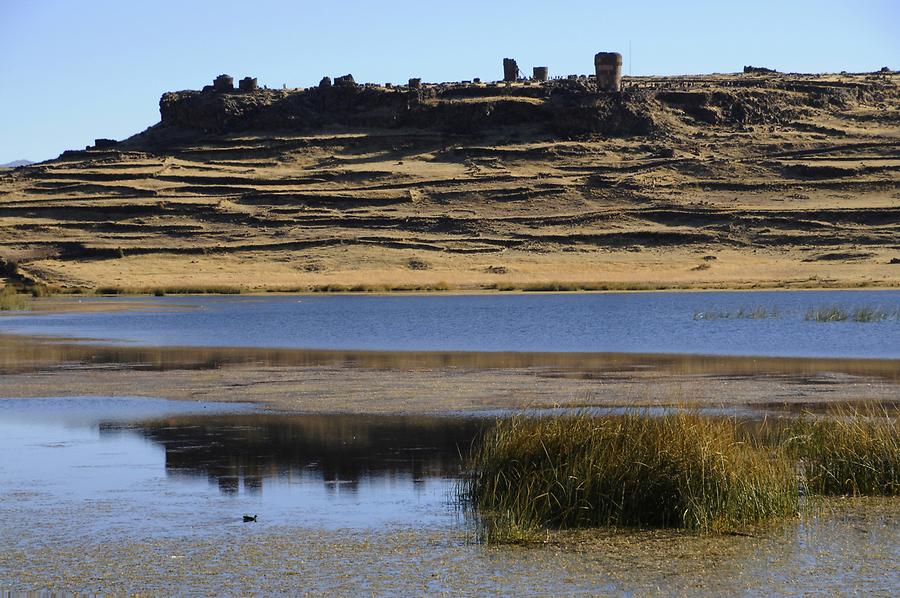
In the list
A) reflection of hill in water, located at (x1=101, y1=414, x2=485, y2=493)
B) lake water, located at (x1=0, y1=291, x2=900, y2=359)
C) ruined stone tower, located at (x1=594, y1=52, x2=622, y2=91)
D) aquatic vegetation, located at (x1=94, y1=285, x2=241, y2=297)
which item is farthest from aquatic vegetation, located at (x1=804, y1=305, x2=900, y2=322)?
ruined stone tower, located at (x1=594, y1=52, x2=622, y2=91)

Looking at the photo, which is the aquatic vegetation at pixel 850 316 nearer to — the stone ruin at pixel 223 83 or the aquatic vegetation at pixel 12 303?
the aquatic vegetation at pixel 12 303

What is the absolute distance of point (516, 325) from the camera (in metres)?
40.9

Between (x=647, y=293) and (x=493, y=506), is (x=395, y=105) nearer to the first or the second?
(x=647, y=293)

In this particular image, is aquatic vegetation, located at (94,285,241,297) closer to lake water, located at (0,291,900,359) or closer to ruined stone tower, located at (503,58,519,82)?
lake water, located at (0,291,900,359)

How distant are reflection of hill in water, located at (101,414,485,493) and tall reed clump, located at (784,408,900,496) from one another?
406 cm

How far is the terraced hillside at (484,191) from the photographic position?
257 feet

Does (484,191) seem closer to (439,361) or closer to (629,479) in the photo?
(439,361)

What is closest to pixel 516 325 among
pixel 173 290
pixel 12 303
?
pixel 12 303

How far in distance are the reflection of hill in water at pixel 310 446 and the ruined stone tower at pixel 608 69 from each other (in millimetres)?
99390

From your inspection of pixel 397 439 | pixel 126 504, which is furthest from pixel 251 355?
pixel 126 504

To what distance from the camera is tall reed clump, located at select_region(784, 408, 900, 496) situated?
13.4 m

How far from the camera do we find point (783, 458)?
42.3 ft

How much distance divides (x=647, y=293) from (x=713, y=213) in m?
27.1

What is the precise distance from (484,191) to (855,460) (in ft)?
277
